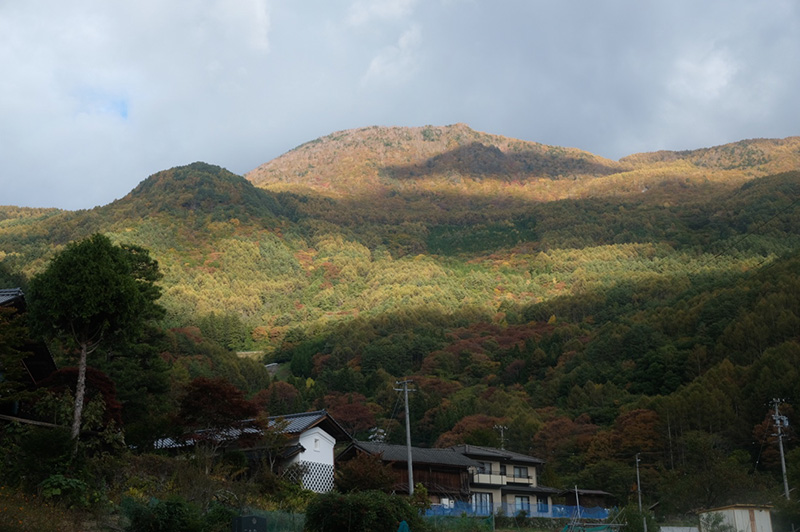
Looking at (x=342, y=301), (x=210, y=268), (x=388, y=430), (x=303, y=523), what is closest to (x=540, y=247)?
(x=342, y=301)

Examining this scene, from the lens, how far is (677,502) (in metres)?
37.3

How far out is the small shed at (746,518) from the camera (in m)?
24.7

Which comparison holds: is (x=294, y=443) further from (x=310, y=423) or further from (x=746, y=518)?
(x=746, y=518)

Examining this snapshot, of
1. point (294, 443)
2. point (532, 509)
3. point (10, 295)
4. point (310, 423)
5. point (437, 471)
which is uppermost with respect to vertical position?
point (10, 295)

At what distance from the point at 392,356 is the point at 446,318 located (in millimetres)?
25076

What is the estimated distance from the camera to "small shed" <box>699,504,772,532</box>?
24672mm

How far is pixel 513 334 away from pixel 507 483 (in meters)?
68.0

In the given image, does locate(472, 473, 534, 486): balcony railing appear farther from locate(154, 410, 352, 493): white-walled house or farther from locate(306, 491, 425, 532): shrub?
locate(306, 491, 425, 532): shrub

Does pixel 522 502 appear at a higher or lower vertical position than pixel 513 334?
lower

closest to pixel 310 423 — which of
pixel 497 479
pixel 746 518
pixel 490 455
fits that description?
pixel 746 518

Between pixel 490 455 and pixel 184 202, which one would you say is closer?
pixel 490 455

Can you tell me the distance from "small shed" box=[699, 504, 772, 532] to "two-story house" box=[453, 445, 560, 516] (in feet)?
61.6

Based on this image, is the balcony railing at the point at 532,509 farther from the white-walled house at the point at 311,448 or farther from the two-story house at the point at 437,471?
the white-walled house at the point at 311,448

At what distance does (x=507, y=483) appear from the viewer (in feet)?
156
